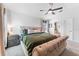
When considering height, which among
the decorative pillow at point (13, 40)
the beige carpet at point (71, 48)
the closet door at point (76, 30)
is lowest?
the beige carpet at point (71, 48)

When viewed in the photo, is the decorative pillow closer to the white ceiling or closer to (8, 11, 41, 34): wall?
(8, 11, 41, 34): wall

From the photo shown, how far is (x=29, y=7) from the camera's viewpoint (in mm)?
2027

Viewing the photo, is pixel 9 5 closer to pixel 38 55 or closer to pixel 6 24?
pixel 6 24

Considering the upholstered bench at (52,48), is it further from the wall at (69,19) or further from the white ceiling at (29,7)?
the white ceiling at (29,7)

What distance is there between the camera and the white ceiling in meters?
2.00

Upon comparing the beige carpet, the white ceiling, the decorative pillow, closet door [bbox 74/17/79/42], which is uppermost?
the white ceiling

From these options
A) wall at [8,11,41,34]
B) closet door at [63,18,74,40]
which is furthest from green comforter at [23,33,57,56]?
closet door at [63,18,74,40]

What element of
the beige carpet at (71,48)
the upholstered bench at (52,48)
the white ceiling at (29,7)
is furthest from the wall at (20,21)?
the beige carpet at (71,48)

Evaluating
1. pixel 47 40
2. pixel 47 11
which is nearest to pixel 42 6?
pixel 47 11

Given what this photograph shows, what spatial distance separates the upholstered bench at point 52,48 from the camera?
1.88 metres

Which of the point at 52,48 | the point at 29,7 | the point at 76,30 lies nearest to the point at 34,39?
the point at 52,48

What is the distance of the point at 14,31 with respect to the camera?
2.03 meters

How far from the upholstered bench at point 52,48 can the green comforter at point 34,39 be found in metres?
0.07

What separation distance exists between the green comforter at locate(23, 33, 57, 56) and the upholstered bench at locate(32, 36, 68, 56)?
7 centimetres
